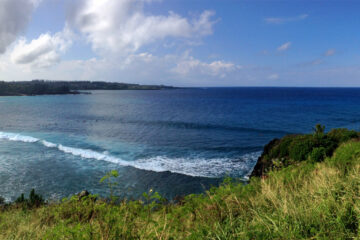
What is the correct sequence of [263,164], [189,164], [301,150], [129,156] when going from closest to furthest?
[301,150]
[263,164]
[189,164]
[129,156]

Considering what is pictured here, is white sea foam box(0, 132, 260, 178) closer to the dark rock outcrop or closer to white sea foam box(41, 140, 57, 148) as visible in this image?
the dark rock outcrop

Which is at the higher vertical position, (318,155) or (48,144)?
(318,155)

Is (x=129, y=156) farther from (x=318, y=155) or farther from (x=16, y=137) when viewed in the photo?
(x=16, y=137)

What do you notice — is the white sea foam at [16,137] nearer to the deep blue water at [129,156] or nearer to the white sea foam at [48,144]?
the deep blue water at [129,156]

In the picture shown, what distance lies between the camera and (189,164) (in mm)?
22281

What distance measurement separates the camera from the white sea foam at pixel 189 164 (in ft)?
66.4

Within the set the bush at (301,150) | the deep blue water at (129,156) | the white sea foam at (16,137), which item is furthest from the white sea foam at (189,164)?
the white sea foam at (16,137)

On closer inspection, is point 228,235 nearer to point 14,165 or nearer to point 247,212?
point 247,212

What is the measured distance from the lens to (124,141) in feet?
103

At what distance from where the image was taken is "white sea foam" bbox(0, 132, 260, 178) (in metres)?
20.2

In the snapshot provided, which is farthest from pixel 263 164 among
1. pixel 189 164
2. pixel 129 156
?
pixel 129 156

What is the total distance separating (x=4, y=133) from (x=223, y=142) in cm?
3552

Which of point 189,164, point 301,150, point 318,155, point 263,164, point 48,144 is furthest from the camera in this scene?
point 48,144

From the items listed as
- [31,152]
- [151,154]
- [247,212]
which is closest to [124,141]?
[151,154]
